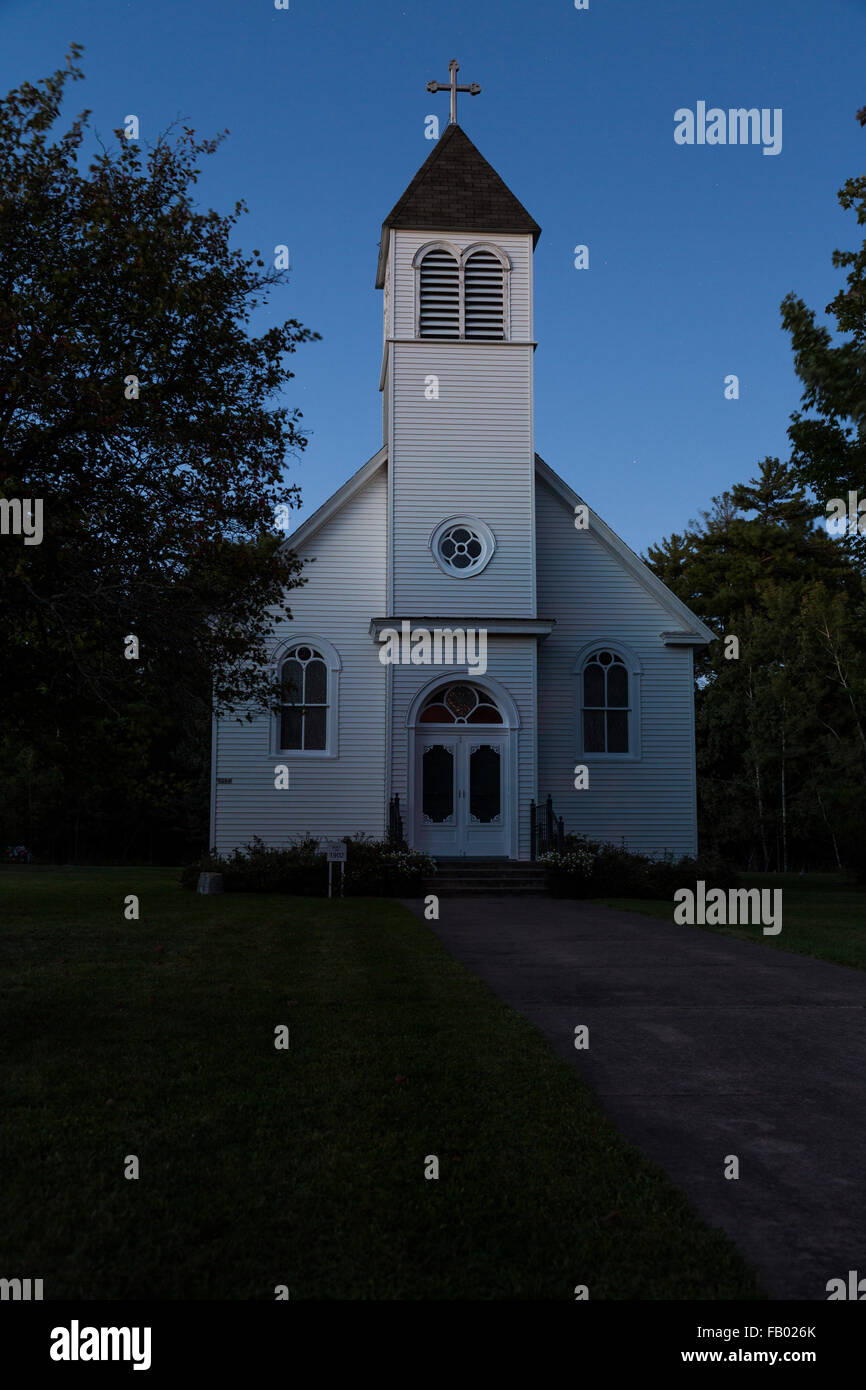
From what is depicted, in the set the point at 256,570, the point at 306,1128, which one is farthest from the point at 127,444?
the point at 306,1128

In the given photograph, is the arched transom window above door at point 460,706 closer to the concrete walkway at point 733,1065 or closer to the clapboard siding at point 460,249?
the clapboard siding at point 460,249

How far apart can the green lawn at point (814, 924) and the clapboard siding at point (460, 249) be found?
38.8ft

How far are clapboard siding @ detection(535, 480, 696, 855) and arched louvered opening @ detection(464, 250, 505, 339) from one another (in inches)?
134

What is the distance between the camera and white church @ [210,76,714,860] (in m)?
21.0

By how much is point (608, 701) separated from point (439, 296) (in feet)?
29.6

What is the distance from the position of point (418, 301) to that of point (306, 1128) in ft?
66.1

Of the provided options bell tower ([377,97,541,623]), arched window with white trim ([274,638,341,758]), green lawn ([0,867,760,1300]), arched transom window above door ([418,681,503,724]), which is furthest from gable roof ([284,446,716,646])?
green lawn ([0,867,760,1300])

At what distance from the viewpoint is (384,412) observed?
2473 cm

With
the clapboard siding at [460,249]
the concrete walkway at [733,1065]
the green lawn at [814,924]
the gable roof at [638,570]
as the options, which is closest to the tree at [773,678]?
the gable roof at [638,570]

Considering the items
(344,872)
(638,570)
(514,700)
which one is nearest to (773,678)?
(638,570)

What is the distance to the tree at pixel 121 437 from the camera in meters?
8.59

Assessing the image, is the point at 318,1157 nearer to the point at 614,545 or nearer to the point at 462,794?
the point at 462,794

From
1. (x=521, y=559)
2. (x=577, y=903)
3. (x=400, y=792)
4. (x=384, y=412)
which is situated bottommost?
(x=577, y=903)
